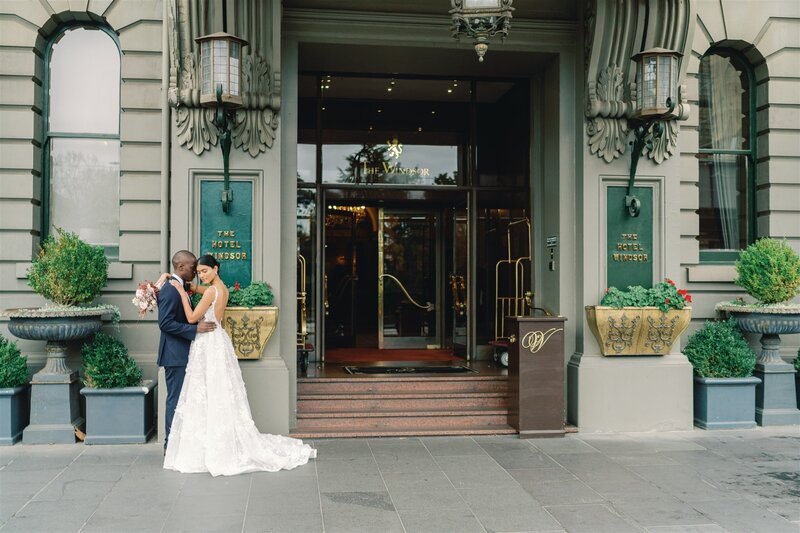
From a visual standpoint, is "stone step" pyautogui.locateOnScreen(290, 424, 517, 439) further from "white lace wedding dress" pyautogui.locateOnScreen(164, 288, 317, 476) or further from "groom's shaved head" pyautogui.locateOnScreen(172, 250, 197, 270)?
"groom's shaved head" pyautogui.locateOnScreen(172, 250, 197, 270)

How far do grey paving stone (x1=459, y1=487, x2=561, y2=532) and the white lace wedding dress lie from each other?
2.01 metres

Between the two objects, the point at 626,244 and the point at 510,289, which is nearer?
the point at 626,244

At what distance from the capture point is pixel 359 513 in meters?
5.79

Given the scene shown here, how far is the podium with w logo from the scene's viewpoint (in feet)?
27.6

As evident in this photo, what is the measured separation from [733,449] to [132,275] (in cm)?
758

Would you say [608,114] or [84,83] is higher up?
[84,83]

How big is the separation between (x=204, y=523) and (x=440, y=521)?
1885 mm

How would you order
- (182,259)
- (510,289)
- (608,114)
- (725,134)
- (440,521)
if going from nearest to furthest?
(440,521) → (182,259) → (608,114) → (725,134) → (510,289)

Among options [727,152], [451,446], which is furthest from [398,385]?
[727,152]

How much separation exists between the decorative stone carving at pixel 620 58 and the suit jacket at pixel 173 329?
5.43 m

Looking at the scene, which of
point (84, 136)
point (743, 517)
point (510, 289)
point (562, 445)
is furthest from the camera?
point (510, 289)

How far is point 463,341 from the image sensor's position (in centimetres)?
1177

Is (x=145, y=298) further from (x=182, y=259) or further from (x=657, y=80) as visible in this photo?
(x=657, y=80)

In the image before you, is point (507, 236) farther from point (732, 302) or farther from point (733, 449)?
point (733, 449)
